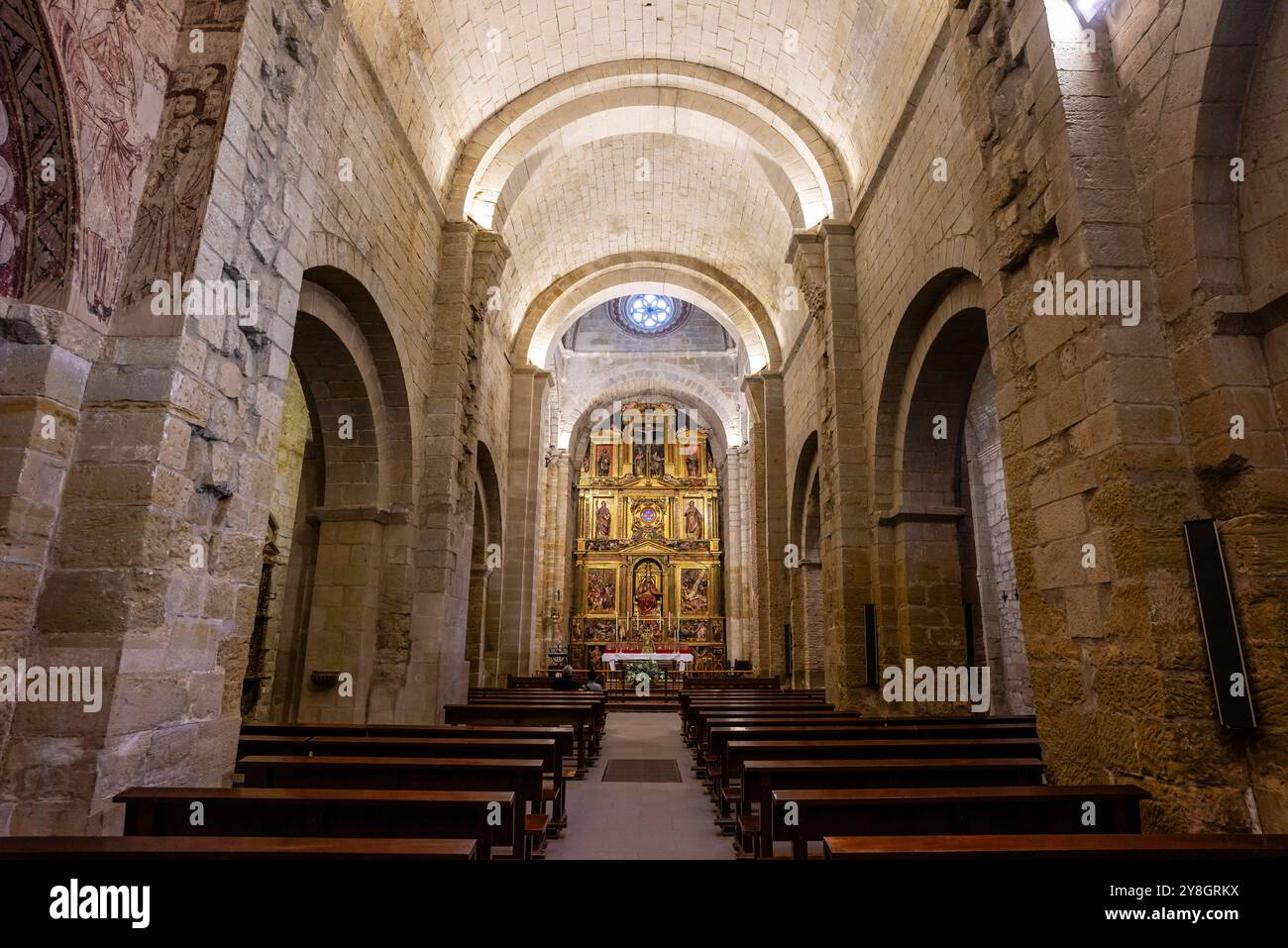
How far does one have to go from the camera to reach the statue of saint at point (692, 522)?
25.4 meters

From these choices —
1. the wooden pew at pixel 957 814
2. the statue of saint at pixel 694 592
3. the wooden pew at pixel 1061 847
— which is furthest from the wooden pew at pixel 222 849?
the statue of saint at pixel 694 592

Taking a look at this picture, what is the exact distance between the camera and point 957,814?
3.09 meters

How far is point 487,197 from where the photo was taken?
10.1m

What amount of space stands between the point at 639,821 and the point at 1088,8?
20.3ft

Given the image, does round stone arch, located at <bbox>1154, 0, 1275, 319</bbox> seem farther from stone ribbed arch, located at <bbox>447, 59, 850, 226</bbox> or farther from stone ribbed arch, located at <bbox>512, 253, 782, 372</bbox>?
stone ribbed arch, located at <bbox>512, 253, 782, 372</bbox>

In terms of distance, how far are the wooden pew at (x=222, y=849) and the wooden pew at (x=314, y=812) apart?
502 millimetres

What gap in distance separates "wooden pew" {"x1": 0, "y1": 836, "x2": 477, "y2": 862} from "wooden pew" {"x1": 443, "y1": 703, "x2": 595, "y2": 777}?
197 inches

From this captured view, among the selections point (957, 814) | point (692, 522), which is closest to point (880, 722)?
point (957, 814)

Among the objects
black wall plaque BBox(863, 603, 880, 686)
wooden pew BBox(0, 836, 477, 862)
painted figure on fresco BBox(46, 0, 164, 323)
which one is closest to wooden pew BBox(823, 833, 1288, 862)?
wooden pew BBox(0, 836, 477, 862)

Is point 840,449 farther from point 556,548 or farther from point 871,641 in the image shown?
point 556,548

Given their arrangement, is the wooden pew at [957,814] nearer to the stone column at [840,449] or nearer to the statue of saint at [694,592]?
the stone column at [840,449]

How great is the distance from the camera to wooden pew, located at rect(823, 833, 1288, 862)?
7.21ft
